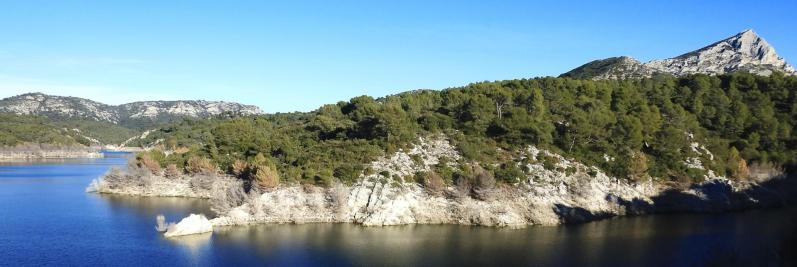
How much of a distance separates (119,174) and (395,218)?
149 ft

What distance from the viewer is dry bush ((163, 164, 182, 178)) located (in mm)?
78375

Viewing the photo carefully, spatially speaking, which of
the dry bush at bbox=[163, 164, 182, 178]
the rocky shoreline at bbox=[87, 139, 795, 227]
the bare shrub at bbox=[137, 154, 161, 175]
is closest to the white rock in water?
the rocky shoreline at bbox=[87, 139, 795, 227]

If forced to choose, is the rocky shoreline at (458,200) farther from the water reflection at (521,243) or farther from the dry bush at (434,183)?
the water reflection at (521,243)

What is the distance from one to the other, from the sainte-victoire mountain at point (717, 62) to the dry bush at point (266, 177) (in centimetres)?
10211

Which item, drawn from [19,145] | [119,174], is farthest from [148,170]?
[19,145]

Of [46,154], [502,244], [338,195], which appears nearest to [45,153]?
[46,154]

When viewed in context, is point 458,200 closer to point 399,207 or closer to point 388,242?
point 399,207

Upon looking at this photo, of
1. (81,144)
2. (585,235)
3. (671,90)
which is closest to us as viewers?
(585,235)

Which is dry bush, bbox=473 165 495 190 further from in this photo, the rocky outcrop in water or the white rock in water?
the rocky outcrop in water

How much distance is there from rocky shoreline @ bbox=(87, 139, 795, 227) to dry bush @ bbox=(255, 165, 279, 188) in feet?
2.17

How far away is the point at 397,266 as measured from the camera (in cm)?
3841

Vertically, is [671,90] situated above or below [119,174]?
above

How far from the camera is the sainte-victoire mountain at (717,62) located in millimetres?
137250

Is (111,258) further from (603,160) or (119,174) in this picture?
(603,160)
